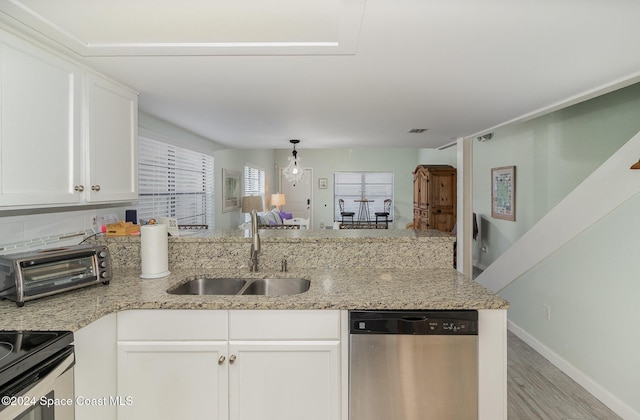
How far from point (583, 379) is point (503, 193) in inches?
89.5

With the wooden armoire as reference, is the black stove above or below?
below

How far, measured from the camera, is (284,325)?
62.4 inches

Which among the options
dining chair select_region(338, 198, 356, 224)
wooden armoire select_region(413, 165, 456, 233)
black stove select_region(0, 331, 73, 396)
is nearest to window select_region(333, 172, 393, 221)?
dining chair select_region(338, 198, 356, 224)

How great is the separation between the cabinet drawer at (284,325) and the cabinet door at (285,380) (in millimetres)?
30

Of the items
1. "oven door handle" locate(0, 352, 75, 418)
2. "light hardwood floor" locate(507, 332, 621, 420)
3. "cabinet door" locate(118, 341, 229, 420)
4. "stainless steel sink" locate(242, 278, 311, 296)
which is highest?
"stainless steel sink" locate(242, 278, 311, 296)

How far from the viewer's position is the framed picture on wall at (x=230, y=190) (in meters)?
5.35

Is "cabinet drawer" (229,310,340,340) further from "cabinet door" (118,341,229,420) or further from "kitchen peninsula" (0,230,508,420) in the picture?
"cabinet door" (118,341,229,420)

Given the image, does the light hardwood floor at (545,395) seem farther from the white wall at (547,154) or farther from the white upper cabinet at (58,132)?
the white upper cabinet at (58,132)

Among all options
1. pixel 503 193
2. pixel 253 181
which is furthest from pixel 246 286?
pixel 253 181

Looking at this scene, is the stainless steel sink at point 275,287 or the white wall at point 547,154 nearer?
the stainless steel sink at point 275,287

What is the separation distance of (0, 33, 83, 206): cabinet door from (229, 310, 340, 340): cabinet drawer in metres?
1.07

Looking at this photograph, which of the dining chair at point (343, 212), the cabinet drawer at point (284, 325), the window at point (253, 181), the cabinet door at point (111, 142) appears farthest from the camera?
the dining chair at point (343, 212)

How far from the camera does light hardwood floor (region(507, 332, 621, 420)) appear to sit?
92.6 inches

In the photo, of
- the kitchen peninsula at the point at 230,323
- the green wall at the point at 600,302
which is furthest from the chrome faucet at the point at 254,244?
the green wall at the point at 600,302
